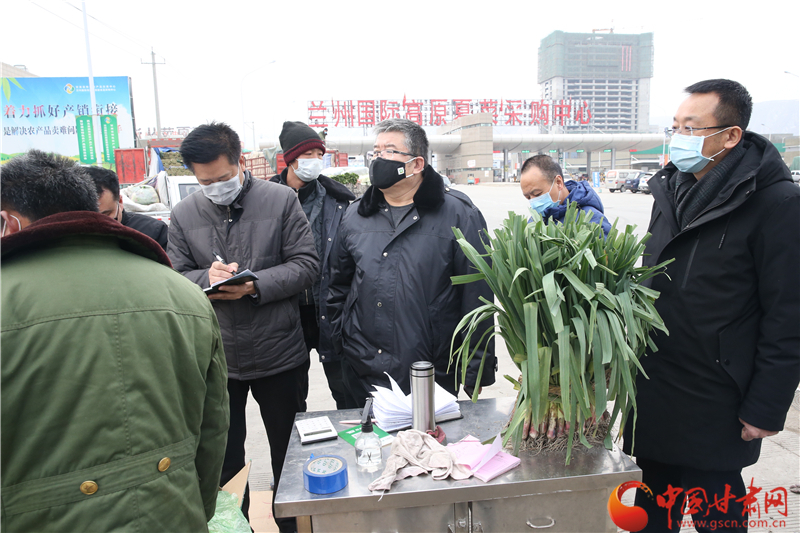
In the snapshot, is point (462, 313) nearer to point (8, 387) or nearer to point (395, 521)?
point (395, 521)

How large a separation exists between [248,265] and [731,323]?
6.52 ft

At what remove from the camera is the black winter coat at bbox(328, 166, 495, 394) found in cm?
205

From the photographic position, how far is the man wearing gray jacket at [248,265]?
223cm

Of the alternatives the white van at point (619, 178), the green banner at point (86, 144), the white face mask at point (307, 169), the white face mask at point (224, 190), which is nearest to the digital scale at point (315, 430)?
the white face mask at point (224, 190)

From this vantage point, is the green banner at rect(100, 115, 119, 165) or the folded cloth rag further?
the green banner at rect(100, 115, 119, 165)

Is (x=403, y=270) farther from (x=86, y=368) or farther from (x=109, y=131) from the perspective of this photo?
(x=109, y=131)

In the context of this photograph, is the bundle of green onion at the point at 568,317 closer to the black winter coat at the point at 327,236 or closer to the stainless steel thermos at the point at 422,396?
the stainless steel thermos at the point at 422,396

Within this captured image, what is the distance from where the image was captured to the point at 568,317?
1.49 m

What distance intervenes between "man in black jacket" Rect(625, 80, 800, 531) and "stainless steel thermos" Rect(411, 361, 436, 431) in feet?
2.16

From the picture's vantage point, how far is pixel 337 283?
2369 millimetres

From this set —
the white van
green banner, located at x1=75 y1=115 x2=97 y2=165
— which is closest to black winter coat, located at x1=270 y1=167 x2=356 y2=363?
green banner, located at x1=75 y1=115 x2=97 y2=165

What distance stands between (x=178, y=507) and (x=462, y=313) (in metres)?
1.30

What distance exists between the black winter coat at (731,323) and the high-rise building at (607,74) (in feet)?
377

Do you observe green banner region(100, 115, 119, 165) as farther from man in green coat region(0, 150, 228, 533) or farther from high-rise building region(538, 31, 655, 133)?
high-rise building region(538, 31, 655, 133)
